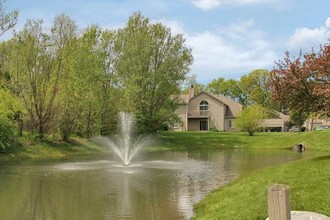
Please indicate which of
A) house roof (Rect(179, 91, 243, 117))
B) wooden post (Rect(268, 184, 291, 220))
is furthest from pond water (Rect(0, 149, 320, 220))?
house roof (Rect(179, 91, 243, 117))

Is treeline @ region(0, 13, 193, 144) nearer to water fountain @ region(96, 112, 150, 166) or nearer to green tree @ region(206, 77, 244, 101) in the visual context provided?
water fountain @ region(96, 112, 150, 166)

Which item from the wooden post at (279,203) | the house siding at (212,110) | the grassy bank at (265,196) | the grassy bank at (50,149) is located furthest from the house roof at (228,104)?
the wooden post at (279,203)

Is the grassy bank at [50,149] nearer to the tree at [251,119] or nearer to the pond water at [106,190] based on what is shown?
the pond water at [106,190]

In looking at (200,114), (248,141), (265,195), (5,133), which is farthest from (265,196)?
(200,114)

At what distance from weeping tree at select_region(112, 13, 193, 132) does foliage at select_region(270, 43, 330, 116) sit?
84.1 feet

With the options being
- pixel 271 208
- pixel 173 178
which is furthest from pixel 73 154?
pixel 271 208

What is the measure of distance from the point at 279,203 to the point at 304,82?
13.3 metres

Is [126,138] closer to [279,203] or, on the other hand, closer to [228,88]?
[279,203]

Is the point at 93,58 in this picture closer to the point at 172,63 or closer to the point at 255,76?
the point at 172,63

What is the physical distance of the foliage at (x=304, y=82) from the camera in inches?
640

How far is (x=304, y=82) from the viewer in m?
16.7

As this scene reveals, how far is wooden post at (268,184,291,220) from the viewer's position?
4.37m

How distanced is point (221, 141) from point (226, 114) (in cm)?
A: 2109

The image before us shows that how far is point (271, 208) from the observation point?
14.5 ft
